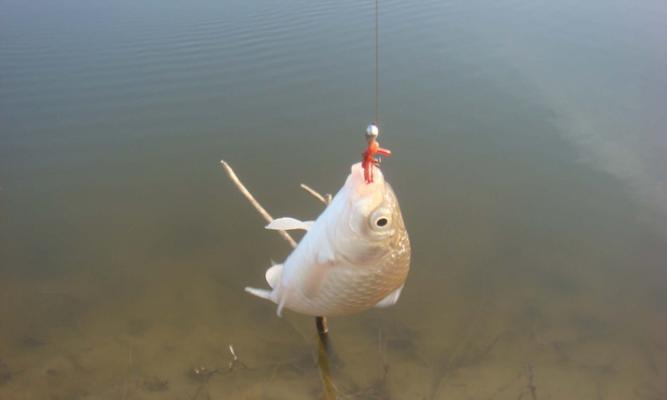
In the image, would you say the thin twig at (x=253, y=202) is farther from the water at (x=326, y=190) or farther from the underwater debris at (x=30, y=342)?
the underwater debris at (x=30, y=342)

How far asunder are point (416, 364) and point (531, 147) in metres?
3.31

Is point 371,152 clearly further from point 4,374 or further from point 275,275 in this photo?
point 4,374

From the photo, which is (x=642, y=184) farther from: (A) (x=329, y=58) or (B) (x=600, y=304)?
(A) (x=329, y=58)

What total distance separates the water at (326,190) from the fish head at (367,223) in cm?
175

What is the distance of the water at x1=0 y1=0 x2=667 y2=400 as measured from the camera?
3752 mm

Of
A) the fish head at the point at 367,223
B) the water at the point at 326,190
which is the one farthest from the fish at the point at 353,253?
the water at the point at 326,190

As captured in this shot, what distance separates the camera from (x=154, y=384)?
3555 mm

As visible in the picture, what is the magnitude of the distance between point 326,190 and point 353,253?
3245 mm

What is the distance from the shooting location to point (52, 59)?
7.69 metres

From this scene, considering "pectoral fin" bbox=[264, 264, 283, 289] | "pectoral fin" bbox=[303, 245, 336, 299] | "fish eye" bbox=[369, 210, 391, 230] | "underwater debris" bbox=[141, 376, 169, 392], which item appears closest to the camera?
"fish eye" bbox=[369, 210, 391, 230]

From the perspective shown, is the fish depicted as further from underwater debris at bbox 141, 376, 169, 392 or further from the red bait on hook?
underwater debris at bbox 141, 376, 169, 392

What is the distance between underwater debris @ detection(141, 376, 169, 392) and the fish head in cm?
206

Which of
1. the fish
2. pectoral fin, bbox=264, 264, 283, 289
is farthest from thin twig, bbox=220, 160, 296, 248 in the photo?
the fish

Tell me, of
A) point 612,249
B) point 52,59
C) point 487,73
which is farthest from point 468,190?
point 52,59
